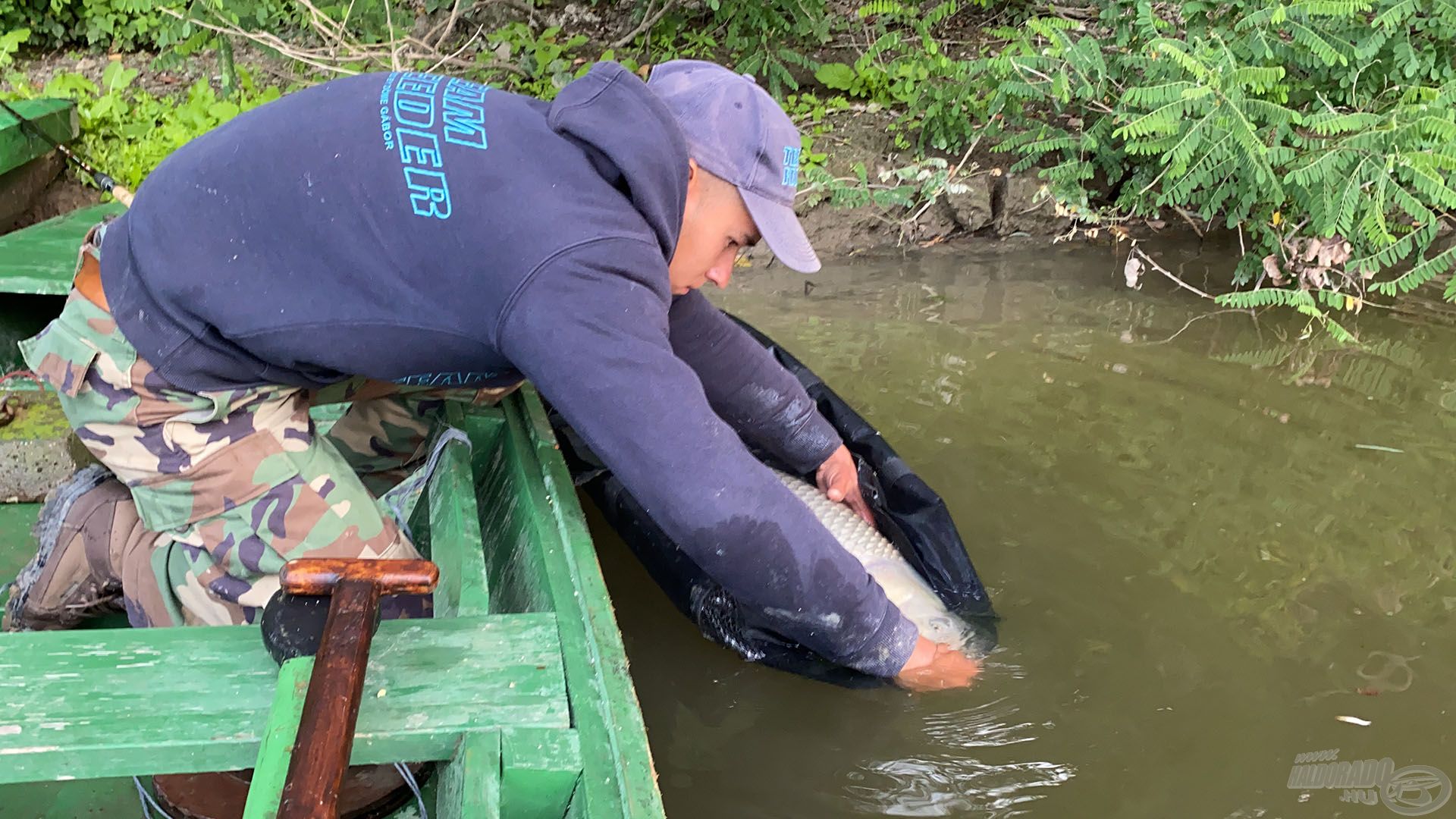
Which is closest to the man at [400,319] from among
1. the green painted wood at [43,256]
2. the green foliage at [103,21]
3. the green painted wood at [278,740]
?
the green painted wood at [278,740]

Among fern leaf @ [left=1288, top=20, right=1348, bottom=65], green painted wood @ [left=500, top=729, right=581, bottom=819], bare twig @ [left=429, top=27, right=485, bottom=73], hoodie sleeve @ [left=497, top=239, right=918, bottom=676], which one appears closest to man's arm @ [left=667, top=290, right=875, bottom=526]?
hoodie sleeve @ [left=497, top=239, right=918, bottom=676]

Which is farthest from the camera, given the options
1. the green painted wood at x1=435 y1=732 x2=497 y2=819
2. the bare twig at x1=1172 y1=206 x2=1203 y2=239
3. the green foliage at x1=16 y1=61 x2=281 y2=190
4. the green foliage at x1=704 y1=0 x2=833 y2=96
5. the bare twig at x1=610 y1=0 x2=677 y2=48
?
the bare twig at x1=610 y1=0 x2=677 y2=48

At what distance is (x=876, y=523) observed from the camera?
304 cm

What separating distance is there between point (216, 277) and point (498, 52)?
578 centimetres

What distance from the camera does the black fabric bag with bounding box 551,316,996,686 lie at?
257 cm

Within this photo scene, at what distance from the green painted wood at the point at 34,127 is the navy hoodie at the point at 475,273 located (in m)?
2.45

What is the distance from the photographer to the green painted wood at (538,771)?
4.88 feet

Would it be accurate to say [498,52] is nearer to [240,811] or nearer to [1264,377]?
[1264,377]

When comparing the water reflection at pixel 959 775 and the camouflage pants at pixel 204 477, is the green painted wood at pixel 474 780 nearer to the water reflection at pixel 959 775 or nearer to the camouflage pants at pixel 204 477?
the camouflage pants at pixel 204 477

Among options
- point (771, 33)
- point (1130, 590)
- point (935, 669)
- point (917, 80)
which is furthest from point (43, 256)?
point (917, 80)

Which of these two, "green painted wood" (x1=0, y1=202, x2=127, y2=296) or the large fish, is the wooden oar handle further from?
"green painted wood" (x1=0, y1=202, x2=127, y2=296)

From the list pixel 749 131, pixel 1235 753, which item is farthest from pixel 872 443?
pixel 749 131

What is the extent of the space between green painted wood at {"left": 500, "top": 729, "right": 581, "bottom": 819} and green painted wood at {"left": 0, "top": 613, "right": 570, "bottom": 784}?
0.04 m

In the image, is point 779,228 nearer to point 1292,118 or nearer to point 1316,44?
point 1292,118
